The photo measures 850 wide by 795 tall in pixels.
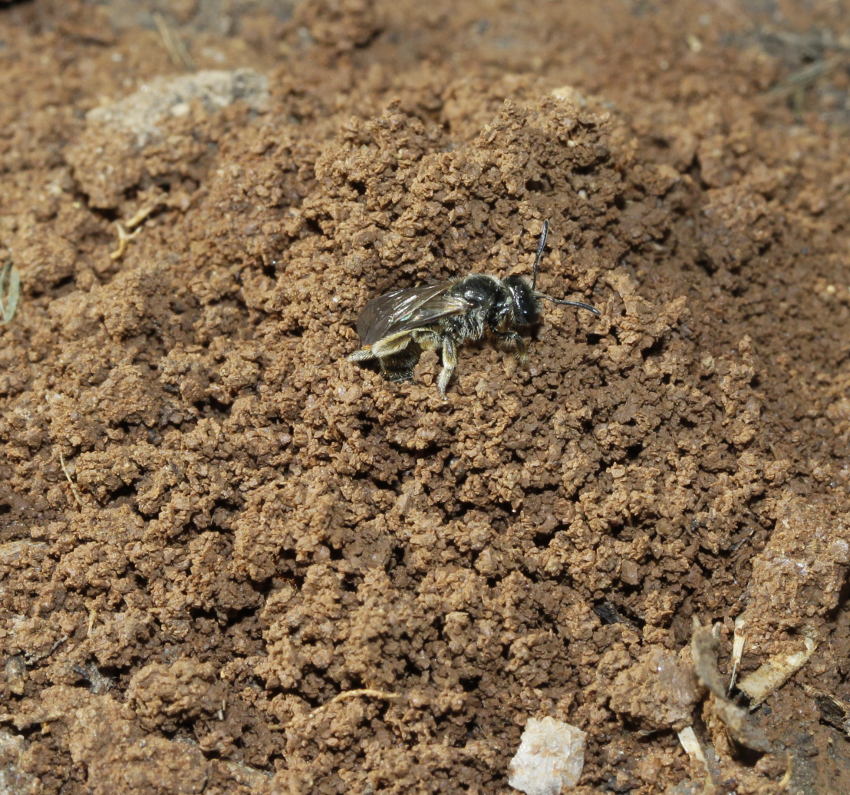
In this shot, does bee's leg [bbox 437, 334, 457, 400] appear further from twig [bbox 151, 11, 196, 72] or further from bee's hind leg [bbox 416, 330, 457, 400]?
twig [bbox 151, 11, 196, 72]

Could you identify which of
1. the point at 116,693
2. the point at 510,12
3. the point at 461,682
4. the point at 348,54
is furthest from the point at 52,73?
the point at 461,682

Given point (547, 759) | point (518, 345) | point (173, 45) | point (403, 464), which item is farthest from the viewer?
point (173, 45)

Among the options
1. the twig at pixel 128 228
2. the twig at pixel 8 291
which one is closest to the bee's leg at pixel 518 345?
the twig at pixel 128 228

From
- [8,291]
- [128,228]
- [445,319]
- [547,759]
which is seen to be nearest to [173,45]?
[128,228]

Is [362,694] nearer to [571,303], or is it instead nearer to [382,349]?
[382,349]

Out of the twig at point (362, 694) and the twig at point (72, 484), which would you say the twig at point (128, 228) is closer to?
the twig at point (72, 484)

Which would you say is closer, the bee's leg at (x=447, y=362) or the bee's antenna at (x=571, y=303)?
the bee's leg at (x=447, y=362)

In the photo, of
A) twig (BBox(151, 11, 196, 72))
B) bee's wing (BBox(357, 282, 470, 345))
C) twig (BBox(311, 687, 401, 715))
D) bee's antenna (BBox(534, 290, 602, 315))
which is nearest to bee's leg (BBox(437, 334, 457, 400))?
bee's wing (BBox(357, 282, 470, 345))
